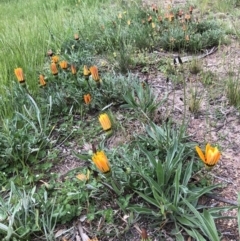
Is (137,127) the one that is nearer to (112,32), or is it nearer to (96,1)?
(112,32)

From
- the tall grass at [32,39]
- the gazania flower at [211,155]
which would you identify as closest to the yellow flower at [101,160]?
the gazania flower at [211,155]

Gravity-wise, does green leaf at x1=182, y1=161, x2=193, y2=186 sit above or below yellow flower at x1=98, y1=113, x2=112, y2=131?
below

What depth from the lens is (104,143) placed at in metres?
2.16

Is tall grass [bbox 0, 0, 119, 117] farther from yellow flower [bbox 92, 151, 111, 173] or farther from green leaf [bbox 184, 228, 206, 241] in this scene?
green leaf [bbox 184, 228, 206, 241]

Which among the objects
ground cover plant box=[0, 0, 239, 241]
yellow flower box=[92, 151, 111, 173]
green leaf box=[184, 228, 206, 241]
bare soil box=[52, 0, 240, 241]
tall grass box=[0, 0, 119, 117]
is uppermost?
yellow flower box=[92, 151, 111, 173]

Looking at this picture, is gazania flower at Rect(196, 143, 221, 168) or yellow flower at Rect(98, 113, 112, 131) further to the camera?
yellow flower at Rect(98, 113, 112, 131)

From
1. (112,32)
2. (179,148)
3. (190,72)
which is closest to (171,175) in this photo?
(179,148)

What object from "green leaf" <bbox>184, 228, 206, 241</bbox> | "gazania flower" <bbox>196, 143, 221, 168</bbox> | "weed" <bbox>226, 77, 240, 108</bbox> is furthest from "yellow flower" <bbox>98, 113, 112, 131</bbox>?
"weed" <bbox>226, 77, 240, 108</bbox>

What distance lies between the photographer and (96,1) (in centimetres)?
522

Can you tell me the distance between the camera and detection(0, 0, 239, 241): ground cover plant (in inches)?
63.3

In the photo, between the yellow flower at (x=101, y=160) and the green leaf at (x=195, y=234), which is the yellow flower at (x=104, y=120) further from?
the green leaf at (x=195, y=234)

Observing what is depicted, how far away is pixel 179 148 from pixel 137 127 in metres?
0.48

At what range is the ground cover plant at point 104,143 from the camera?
5.27ft

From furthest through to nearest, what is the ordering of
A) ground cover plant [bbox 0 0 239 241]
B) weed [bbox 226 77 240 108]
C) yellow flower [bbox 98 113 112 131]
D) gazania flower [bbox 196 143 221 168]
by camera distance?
weed [bbox 226 77 240 108] < yellow flower [bbox 98 113 112 131] < ground cover plant [bbox 0 0 239 241] < gazania flower [bbox 196 143 221 168]
